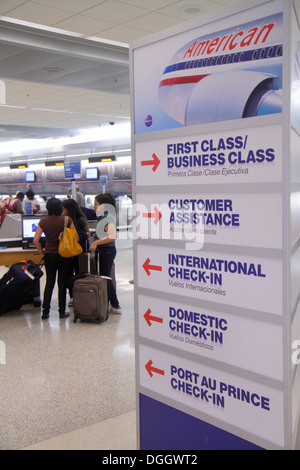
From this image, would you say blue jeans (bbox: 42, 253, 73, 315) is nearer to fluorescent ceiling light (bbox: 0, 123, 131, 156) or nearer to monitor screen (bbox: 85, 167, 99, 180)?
fluorescent ceiling light (bbox: 0, 123, 131, 156)

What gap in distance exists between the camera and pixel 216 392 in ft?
7.30

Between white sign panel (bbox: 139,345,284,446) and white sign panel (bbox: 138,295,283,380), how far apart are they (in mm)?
76

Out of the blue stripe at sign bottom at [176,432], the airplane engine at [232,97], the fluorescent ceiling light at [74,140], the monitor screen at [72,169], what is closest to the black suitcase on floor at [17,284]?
the blue stripe at sign bottom at [176,432]

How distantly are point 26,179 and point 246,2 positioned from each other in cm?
2584

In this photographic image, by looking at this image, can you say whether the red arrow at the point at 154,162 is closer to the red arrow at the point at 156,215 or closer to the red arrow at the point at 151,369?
the red arrow at the point at 156,215

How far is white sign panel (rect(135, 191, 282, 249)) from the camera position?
6.46 ft

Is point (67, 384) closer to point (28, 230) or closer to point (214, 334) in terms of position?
point (214, 334)

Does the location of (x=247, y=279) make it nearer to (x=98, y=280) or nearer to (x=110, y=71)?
(x=98, y=280)

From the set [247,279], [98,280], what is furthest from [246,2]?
[98,280]

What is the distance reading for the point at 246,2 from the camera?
197cm

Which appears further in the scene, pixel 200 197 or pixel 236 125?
pixel 200 197

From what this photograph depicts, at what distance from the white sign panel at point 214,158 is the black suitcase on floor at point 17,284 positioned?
4.38 metres

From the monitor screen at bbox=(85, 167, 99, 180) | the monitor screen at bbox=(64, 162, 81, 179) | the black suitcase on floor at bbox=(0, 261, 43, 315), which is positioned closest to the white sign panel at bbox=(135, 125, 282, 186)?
the black suitcase on floor at bbox=(0, 261, 43, 315)

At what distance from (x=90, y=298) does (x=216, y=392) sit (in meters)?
3.89
